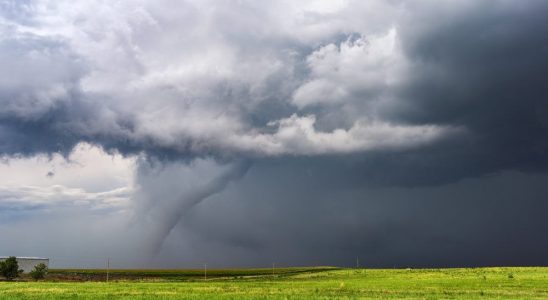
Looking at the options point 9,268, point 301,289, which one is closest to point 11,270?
point 9,268

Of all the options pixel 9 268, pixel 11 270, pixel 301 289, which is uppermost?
pixel 9 268

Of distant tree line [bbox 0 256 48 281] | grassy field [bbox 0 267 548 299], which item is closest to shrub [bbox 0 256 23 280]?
distant tree line [bbox 0 256 48 281]

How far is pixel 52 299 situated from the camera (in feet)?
197

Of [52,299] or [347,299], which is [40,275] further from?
[347,299]

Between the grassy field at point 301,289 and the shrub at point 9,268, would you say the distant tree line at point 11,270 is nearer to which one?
the shrub at point 9,268

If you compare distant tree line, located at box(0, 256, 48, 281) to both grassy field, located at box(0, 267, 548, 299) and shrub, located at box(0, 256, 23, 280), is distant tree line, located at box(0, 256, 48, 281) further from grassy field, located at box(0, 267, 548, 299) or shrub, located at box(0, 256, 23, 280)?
grassy field, located at box(0, 267, 548, 299)

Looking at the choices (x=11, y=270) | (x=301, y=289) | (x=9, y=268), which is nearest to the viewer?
(x=301, y=289)

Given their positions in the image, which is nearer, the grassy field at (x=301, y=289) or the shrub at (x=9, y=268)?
the grassy field at (x=301, y=289)

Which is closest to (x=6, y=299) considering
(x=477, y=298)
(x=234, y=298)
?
(x=234, y=298)

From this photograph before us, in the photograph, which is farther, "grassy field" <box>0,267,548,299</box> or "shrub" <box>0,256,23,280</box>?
"shrub" <box>0,256,23,280</box>

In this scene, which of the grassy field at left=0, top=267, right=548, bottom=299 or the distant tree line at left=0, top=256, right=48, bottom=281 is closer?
the grassy field at left=0, top=267, right=548, bottom=299

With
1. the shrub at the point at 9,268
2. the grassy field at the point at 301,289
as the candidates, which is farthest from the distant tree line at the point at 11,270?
the grassy field at the point at 301,289

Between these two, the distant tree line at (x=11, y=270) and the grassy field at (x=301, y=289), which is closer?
the grassy field at (x=301, y=289)

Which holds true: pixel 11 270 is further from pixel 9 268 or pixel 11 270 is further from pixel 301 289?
pixel 301 289
